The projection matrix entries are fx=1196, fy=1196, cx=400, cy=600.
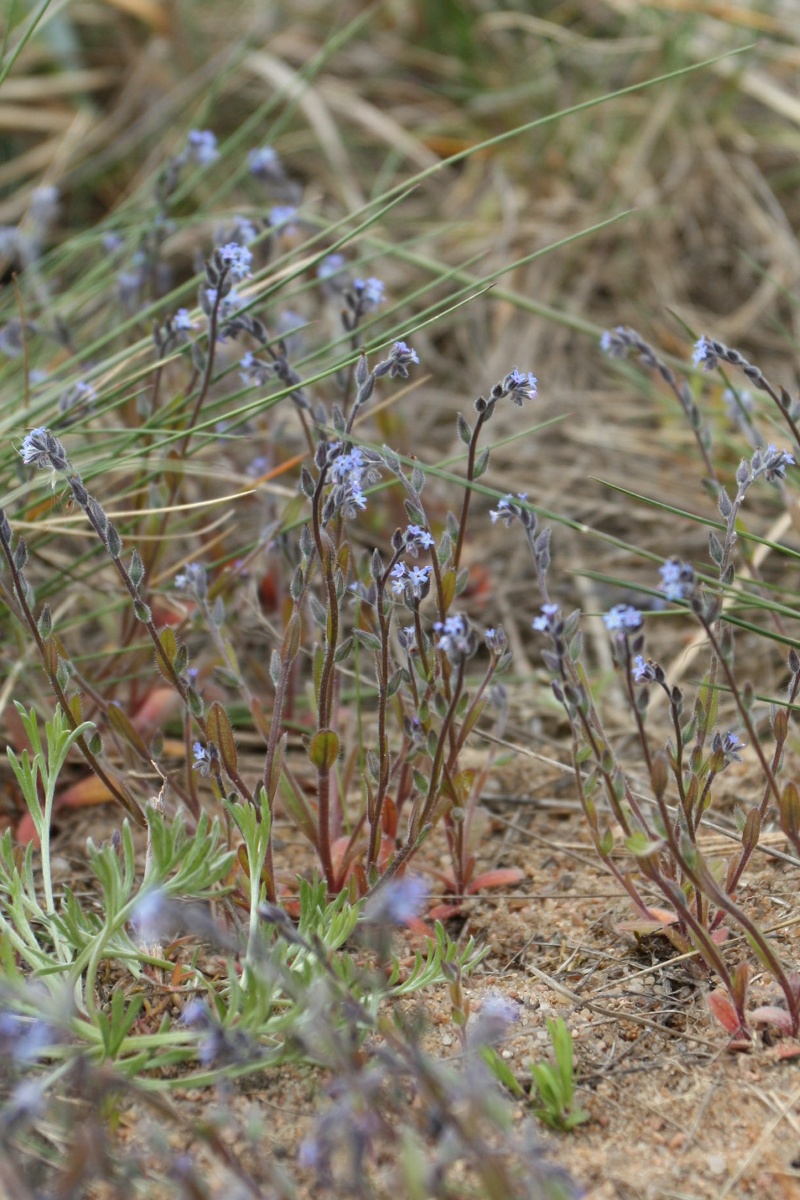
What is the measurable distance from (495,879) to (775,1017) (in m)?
0.54

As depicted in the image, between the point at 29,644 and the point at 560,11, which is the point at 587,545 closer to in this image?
the point at 29,644

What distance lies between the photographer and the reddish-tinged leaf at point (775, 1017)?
1668 mm

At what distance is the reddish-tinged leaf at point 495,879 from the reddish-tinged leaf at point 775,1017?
0.49m

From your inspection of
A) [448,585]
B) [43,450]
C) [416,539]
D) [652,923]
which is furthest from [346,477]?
[652,923]

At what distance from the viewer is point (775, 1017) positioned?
1.67 m

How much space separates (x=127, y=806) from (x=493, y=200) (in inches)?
110

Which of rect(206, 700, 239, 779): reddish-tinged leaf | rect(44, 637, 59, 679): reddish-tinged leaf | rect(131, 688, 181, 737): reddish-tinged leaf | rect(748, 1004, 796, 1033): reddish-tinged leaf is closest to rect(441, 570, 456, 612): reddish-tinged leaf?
rect(206, 700, 239, 779): reddish-tinged leaf

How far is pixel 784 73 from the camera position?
13.7ft

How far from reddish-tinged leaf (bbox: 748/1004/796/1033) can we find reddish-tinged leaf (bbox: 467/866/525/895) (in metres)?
0.49

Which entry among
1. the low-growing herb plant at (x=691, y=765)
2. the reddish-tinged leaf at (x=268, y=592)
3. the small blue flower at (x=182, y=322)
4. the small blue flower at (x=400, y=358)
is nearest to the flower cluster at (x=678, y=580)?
the low-growing herb plant at (x=691, y=765)

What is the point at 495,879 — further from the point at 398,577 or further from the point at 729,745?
the point at 398,577

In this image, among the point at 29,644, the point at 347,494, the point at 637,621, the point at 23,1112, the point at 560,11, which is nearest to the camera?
the point at 23,1112

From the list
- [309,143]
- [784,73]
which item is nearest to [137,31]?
[309,143]

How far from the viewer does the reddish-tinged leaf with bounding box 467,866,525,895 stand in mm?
2051
